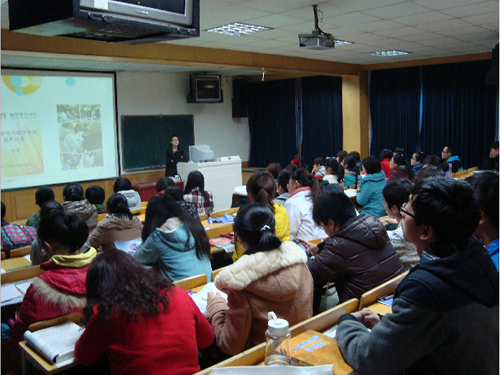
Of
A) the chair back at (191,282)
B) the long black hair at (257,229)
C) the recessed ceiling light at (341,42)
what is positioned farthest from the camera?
the recessed ceiling light at (341,42)

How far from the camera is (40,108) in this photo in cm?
755

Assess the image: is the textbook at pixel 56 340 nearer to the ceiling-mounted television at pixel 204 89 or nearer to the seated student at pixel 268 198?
the seated student at pixel 268 198

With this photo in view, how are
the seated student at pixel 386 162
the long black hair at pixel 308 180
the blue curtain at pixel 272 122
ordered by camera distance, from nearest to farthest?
the long black hair at pixel 308 180
the seated student at pixel 386 162
the blue curtain at pixel 272 122

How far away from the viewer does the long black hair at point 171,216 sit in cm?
275

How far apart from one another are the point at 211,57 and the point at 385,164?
3274 millimetres

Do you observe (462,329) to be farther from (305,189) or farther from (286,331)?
(305,189)

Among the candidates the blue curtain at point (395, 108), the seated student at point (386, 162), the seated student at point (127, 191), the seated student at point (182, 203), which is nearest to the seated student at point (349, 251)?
the seated student at point (182, 203)

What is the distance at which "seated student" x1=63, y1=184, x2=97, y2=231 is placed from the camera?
385cm

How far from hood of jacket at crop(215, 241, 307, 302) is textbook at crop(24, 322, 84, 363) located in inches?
25.1

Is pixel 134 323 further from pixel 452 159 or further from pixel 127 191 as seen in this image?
pixel 452 159

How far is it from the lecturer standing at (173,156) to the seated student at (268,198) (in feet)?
15.7

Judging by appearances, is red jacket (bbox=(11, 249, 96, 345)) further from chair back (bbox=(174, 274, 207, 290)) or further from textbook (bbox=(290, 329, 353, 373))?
textbook (bbox=(290, 329, 353, 373))

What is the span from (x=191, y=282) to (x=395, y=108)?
808cm

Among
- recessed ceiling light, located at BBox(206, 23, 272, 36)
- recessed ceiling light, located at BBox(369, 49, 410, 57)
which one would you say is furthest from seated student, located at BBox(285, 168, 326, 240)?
recessed ceiling light, located at BBox(369, 49, 410, 57)
